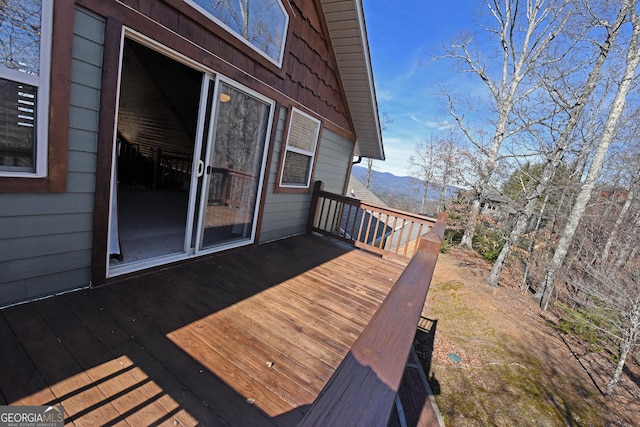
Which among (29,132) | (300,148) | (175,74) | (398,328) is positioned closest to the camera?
(398,328)

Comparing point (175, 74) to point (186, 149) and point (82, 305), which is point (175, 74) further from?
point (82, 305)

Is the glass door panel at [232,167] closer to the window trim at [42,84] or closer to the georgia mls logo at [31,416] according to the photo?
the window trim at [42,84]

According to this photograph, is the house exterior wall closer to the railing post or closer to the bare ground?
the railing post

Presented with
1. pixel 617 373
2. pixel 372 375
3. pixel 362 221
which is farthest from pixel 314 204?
pixel 617 373

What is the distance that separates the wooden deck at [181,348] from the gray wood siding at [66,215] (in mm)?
156

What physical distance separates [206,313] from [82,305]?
0.82m

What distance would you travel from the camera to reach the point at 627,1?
257 inches

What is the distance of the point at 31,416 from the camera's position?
1197 mm

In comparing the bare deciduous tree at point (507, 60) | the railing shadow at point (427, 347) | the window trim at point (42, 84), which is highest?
the bare deciduous tree at point (507, 60)

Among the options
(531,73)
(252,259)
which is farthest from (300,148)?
(531,73)

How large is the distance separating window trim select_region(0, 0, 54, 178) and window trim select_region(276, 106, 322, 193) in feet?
8.19

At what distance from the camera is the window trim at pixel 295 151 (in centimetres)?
391

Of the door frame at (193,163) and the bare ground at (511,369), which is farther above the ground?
the door frame at (193,163)

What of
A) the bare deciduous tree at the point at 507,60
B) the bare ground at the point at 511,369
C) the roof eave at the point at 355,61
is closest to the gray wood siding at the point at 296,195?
the roof eave at the point at 355,61
